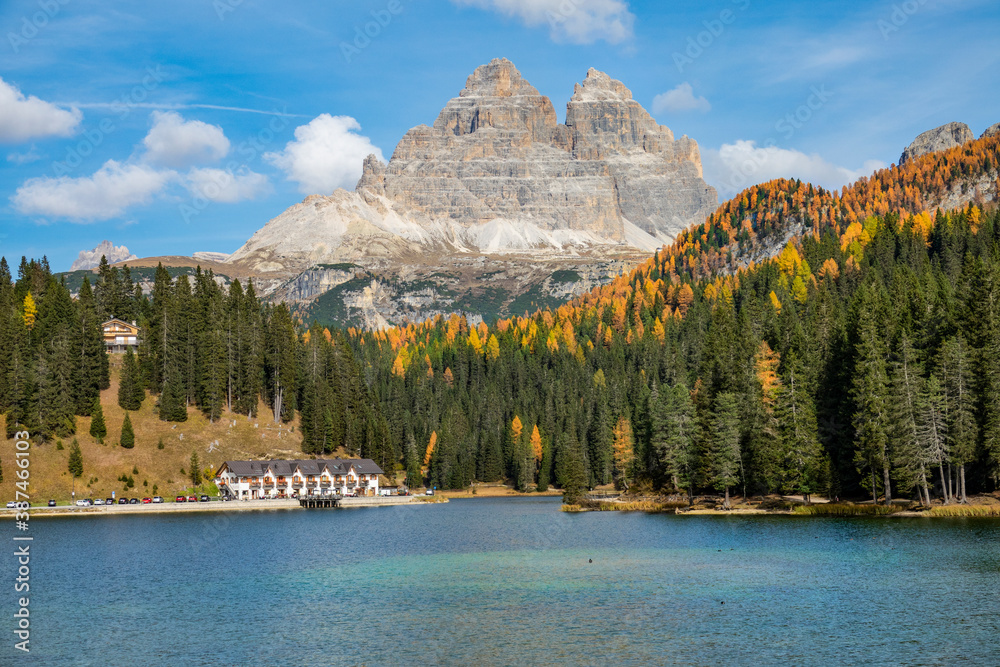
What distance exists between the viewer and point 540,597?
55.6 meters

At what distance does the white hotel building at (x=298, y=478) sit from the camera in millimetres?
155500

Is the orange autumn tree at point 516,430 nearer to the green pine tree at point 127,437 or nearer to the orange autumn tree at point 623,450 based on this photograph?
the orange autumn tree at point 623,450

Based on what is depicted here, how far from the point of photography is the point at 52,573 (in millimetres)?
71812

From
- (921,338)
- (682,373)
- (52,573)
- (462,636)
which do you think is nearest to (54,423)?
(52,573)

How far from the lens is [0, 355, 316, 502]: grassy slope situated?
5394 inches


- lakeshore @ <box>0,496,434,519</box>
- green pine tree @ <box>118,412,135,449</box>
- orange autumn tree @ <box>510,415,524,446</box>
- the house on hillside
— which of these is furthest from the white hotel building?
the house on hillside

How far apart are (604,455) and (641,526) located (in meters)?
77.5

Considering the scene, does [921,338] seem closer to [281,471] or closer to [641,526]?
[641,526]

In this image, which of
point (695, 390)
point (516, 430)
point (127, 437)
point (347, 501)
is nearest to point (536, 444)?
point (516, 430)

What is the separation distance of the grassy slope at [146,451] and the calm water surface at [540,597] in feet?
152

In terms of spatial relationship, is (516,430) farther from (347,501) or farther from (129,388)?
(129,388)

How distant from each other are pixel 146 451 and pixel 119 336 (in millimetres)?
47675

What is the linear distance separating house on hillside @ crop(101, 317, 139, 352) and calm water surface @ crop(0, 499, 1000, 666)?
3862 inches

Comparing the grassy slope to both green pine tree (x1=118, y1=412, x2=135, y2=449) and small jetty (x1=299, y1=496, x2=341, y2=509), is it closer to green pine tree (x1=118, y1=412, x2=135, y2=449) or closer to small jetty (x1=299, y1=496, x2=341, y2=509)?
green pine tree (x1=118, y1=412, x2=135, y2=449)
